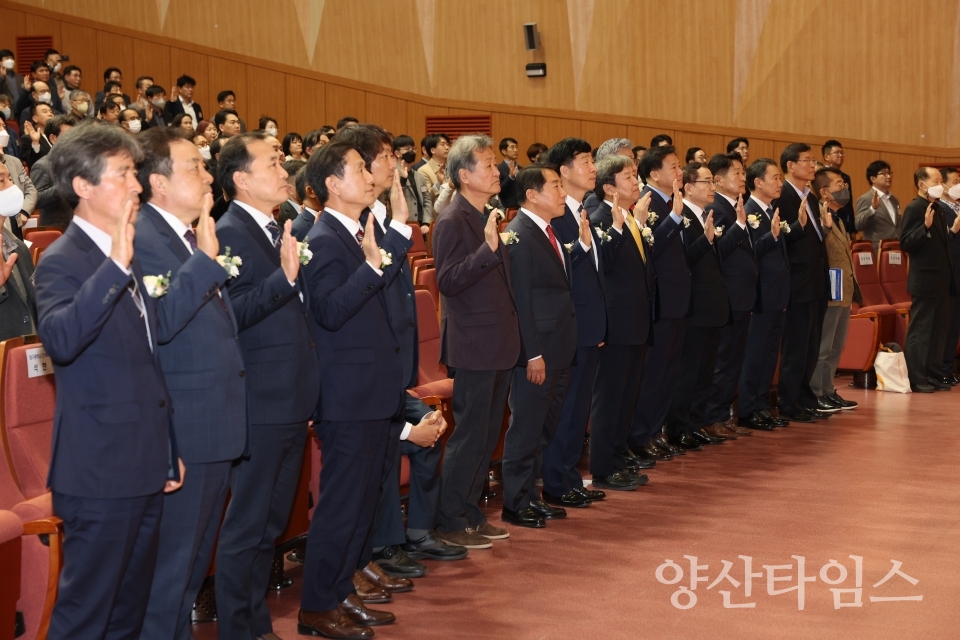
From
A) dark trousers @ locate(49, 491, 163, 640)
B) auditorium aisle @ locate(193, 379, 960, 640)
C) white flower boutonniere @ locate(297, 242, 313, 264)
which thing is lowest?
auditorium aisle @ locate(193, 379, 960, 640)

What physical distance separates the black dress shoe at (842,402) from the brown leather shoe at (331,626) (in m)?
4.55

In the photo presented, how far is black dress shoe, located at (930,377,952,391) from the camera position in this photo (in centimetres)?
772

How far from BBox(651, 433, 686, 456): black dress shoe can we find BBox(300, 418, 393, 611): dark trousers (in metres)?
2.79

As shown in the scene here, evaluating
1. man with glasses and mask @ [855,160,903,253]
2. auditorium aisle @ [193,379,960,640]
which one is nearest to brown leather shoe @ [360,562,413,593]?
auditorium aisle @ [193,379,960,640]

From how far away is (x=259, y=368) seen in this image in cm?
298

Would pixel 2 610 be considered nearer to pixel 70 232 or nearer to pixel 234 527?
pixel 234 527

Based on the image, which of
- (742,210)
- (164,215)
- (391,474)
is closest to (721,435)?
(742,210)

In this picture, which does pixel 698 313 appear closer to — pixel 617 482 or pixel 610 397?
pixel 610 397

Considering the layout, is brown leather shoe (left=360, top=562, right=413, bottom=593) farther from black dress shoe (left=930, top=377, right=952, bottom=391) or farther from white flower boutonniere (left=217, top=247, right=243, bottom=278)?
black dress shoe (left=930, top=377, right=952, bottom=391)

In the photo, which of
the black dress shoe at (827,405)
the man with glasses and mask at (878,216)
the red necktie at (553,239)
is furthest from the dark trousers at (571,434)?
the man with glasses and mask at (878,216)

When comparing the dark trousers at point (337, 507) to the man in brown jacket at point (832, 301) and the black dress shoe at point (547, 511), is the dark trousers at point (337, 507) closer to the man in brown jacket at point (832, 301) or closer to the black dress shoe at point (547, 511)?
the black dress shoe at point (547, 511)

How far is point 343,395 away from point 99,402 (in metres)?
0.98

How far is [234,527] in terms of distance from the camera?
2947 mm

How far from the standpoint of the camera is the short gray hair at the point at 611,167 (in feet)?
16.9
